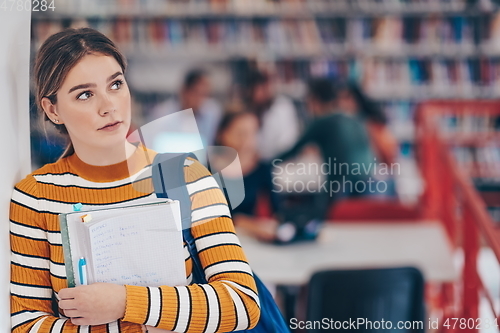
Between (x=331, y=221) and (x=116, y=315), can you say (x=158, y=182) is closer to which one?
(x=116, y=315)

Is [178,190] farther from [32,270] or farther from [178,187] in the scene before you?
[32,270]

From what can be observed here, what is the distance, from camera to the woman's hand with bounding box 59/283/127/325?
71cm

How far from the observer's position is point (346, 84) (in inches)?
154

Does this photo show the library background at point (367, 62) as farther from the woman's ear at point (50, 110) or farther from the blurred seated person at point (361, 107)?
the woman's ear at point (50, 110)

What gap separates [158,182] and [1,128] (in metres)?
0.23

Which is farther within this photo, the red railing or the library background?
the library background

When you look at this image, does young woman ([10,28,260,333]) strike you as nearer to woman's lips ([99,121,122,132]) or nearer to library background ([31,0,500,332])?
woman's lips ([99,121,122,132])

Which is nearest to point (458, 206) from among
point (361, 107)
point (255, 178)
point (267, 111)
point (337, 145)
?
point (361, 107)

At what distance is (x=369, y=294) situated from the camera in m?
1.57

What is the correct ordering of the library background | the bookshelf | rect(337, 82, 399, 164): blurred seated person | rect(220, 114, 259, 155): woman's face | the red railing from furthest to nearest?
the bookshelf → the library background → rect(337, 82, 399, 164): blurred seated person → the red railing → rect(220, 114, 259, 155): woman's face

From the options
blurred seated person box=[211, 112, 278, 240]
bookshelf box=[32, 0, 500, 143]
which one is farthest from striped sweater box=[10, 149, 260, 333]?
bookshelf box=[32, 0, 500, 143]

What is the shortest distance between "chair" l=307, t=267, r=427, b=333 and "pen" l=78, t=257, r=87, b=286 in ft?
2.47

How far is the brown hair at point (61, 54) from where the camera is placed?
70cm

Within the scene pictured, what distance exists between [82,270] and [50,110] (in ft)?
0.73
